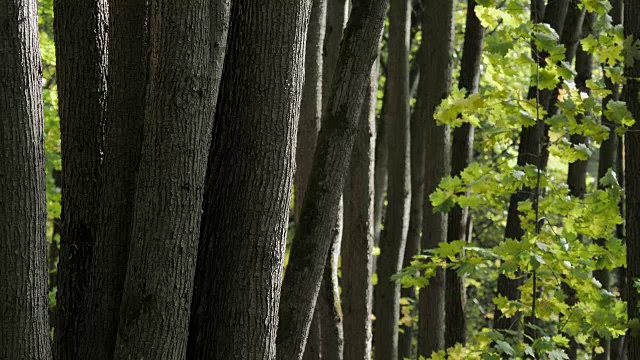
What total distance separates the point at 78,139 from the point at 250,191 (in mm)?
999

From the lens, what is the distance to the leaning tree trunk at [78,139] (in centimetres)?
459

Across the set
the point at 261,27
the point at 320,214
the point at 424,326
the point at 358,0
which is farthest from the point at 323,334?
the point at 261,27

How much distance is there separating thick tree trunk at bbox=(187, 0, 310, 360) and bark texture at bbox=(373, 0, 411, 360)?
23.0 ft

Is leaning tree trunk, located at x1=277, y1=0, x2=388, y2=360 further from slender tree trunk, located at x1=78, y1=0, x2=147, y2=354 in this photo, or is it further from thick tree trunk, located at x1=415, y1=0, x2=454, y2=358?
thick tree trunk, located at x1=415, y1=0, x2=454, y2=358

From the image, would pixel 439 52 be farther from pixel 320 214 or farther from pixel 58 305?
pixel 58 305

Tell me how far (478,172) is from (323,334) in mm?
2732

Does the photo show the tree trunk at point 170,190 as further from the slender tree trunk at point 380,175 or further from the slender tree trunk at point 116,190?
the slender tree trunk at point 380,175

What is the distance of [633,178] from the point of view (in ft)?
19.8

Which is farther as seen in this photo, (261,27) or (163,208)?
(261,27)

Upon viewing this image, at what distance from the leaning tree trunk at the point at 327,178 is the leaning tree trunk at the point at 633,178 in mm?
1935

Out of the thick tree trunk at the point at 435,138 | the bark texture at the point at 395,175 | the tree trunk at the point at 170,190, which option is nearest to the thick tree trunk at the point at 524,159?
the thick tree trunk at the point at 435,138

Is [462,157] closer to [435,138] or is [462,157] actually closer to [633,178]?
[435,138]

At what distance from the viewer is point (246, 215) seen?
4336mm

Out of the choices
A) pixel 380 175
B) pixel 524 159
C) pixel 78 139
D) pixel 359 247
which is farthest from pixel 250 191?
pixel 380 175
